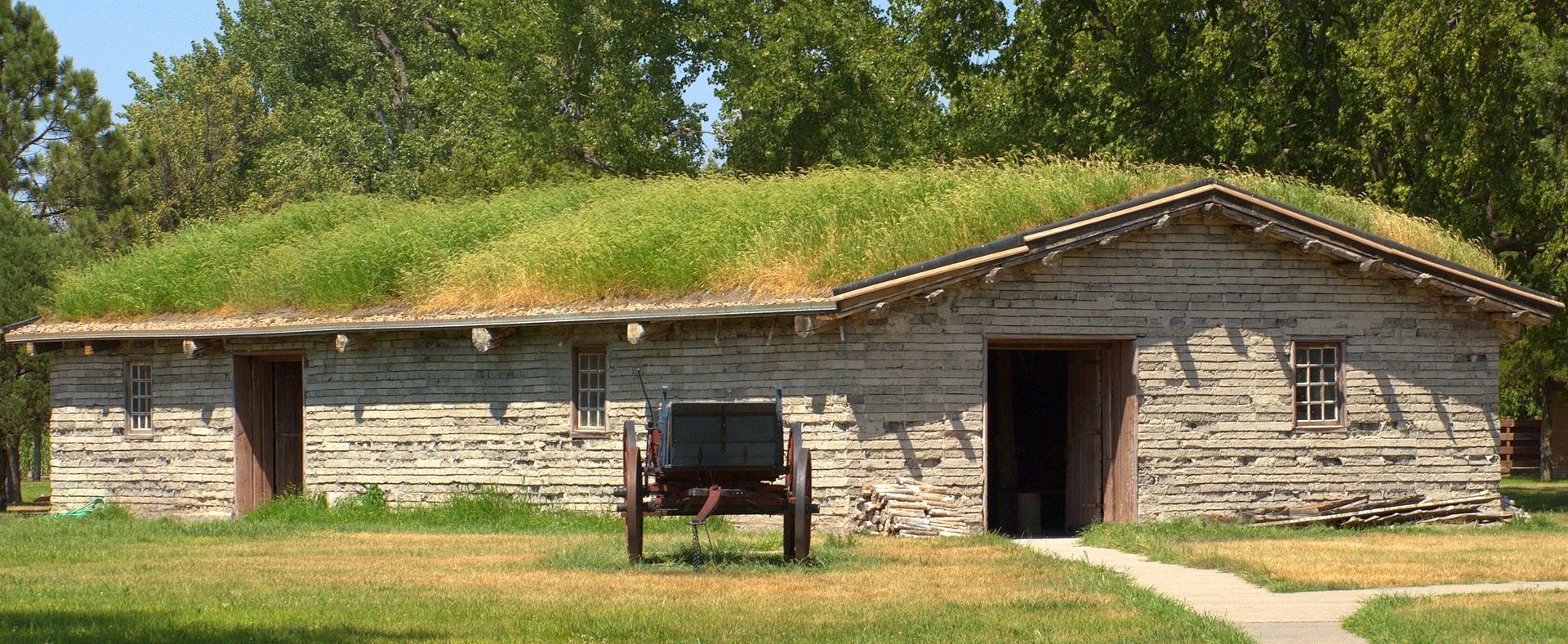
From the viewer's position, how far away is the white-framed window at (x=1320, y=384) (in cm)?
1978

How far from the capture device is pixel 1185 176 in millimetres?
22141

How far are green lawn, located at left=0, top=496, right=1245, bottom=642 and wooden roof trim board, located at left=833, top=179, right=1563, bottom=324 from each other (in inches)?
111

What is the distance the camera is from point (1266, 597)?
40.4 ft

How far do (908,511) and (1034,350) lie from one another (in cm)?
343

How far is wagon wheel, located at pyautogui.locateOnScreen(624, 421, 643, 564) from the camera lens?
46.4 feet

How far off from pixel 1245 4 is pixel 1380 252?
13.1m

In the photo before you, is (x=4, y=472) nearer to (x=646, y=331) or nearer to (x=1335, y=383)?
(x=646, y=331)

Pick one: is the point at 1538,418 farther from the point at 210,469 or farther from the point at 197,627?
the point at 197,627

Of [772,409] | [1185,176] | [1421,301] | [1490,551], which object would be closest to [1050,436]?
[1185,176]

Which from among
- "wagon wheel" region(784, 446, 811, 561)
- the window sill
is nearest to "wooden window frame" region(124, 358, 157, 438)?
"wagon wheel" region(784, 446, 811, 561)

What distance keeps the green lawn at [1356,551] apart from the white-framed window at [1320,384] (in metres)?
1.45

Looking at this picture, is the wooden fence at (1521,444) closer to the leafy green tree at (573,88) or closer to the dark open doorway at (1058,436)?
the leafy green tree at (573,88)

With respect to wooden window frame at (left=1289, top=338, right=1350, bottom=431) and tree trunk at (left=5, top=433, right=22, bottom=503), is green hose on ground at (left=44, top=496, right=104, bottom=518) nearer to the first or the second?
tree trunk at (left=5, top=433, right=22, bottom=503)

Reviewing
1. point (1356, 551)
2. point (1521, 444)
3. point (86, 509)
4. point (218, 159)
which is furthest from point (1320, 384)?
point (218, 159)
